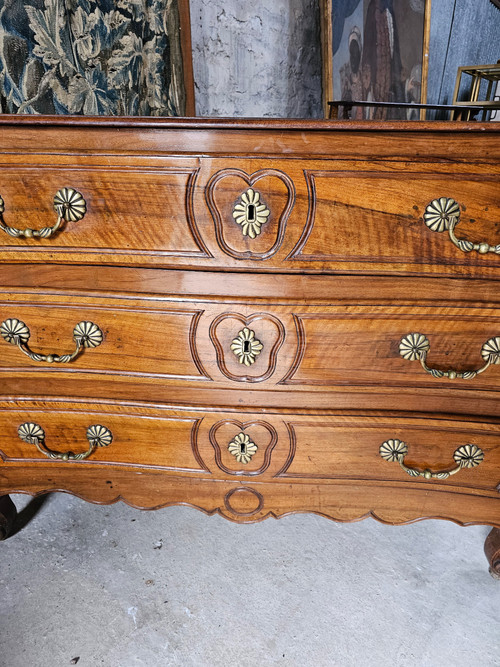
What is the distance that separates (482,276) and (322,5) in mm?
957

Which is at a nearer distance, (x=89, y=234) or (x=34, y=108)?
(x=89, y=234)

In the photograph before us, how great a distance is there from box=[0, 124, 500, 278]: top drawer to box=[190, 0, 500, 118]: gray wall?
2.45 ft

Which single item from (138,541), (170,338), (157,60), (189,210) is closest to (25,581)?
(138,541)

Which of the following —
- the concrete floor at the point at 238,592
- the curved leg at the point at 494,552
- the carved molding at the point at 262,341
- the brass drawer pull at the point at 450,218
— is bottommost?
the concrete floor at the point at 238,592

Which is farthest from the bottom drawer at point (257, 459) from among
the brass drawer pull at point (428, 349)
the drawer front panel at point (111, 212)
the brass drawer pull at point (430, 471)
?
the drawer front panel at point (111, 212)

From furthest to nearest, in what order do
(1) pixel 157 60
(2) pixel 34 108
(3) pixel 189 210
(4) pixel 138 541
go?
(1) pixel 157 60, (4) pixel 138 541, (2) pixel 34 108, (3) pixel 189 210

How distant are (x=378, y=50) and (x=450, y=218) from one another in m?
0.78

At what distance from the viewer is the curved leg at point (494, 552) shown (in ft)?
3.59

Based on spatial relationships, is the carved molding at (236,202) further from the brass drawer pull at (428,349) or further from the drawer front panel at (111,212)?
the brass drawer pull at (428,349)

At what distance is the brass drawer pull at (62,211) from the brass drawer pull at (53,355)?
18cm

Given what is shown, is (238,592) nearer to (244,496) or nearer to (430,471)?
(244,496)

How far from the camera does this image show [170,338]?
0.88 m

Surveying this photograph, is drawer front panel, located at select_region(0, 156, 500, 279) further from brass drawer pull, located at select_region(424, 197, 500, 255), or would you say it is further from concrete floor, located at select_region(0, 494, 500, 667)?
concrete floor, located at select_region(0, 494, 500, 667)

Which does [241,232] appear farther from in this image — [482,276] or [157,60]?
[157,60]
